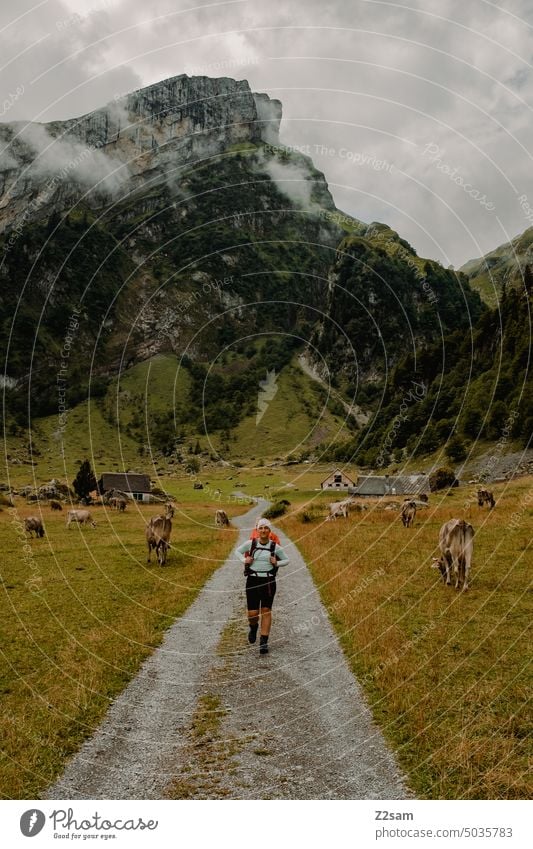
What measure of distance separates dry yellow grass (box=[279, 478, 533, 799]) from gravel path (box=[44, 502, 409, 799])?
22.8 inches

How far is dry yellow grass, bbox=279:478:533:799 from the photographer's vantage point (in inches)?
297

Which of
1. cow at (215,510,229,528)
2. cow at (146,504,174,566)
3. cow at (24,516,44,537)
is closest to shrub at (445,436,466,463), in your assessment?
cow at (215,510,229,528)

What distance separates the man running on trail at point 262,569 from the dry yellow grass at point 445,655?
7.74 feet

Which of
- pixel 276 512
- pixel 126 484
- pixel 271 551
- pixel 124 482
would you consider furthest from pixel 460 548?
pixel 124 482

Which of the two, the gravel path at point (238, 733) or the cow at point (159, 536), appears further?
the cow at point (159, 536)

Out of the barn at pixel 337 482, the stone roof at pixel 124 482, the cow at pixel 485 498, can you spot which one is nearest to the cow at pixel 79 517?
the cow at pixel 485 498

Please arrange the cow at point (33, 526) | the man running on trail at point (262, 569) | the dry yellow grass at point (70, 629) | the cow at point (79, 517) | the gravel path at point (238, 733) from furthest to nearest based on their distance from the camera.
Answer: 1. the cow at point (79, 517)
2. the cow at point (33, 526)
3. the man running on trail at point (262, 569)
4. the dry yellow grass at point (70, 629)
5. the gravel path at point (238, 733)

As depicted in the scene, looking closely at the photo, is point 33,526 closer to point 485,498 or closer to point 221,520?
point 221,520

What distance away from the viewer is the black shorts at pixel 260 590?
1301 cm

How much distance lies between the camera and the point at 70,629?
15930 mm

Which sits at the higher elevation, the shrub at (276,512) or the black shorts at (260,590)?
the black shorts at (260,590)

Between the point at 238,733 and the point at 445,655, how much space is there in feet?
18.1

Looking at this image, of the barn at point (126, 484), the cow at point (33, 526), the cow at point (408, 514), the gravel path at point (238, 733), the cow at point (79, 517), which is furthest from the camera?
the barn at point (126, 484)

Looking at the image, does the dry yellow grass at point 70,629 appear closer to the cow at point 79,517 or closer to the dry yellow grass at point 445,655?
the dry yellow grass at point 445,655
